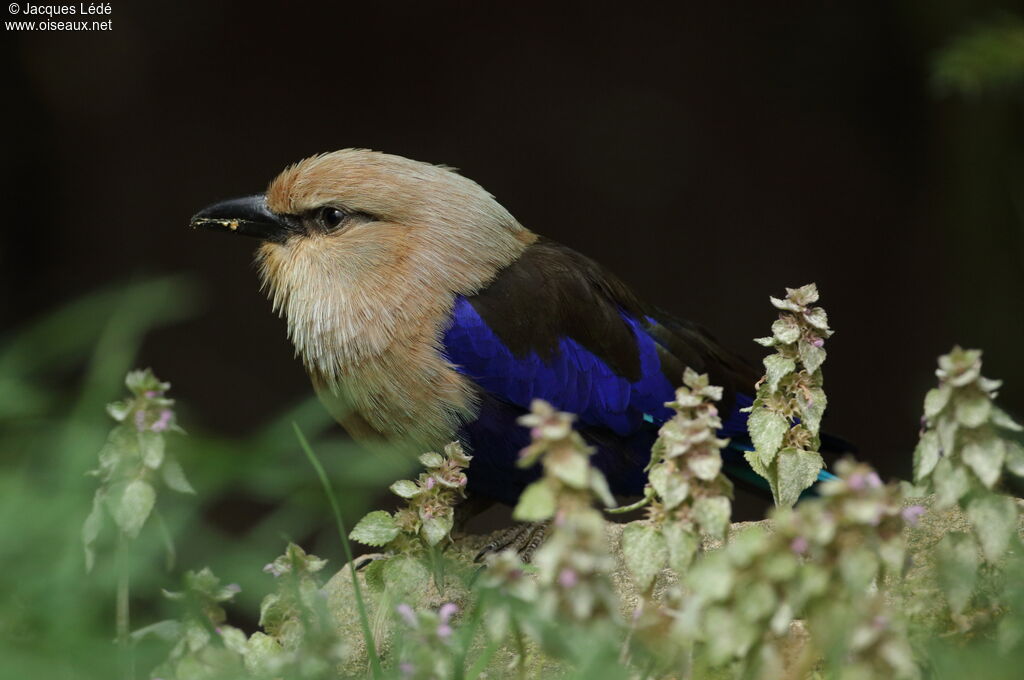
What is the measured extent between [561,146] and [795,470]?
3352 millimetres

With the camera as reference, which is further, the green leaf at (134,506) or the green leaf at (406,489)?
the green leaf at (406,489)

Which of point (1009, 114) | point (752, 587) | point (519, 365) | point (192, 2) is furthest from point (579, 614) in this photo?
point (192, 2)

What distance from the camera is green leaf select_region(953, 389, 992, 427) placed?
71.7 inches

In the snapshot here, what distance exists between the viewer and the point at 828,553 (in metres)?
1.64

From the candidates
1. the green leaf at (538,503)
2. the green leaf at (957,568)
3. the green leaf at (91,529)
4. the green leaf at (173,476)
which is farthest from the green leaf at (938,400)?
the green leaf at (91,529)

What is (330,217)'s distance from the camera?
3229 mm

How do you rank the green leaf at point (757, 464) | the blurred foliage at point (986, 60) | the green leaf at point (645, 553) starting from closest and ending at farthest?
the green leaf at point (645, 553) < the green leaf at point (757, 464) < the blurred foliage at point (986, 60)

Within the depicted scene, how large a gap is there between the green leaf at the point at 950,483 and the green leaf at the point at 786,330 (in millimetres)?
416

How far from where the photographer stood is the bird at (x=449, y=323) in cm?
305

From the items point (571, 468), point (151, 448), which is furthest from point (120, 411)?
point (571, 468)

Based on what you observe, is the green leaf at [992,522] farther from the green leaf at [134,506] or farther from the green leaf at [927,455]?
the green leaf at [134,506]

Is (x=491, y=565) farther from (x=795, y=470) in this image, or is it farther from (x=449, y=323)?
(x=449, y=323)

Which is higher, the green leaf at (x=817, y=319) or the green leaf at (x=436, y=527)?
the green leaf at (x=817, y=319)

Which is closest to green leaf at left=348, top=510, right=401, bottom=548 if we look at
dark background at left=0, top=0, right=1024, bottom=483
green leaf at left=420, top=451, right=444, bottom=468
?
green leaf at left=420, top=451, right=444, bottom=468
